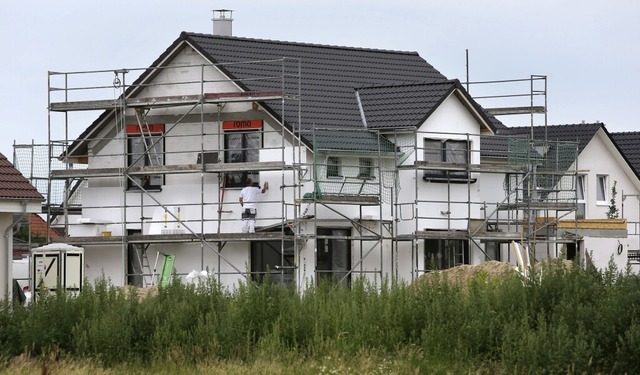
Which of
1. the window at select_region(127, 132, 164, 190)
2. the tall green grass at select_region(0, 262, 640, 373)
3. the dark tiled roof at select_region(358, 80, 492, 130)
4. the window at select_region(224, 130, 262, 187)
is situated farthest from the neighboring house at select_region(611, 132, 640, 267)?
the tall green grass at select_region(0, 262, 640, 373)

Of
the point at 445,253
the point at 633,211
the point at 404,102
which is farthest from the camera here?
the point at 633,211

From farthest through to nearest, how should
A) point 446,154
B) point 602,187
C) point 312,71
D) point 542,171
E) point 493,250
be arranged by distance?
point 602,187 < point 493,250 < point 312,71 < point 542,171 < point 446,154

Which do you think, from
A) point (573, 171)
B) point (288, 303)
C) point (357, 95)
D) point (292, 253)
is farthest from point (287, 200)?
point (288, 303)

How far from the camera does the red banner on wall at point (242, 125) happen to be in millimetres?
42156

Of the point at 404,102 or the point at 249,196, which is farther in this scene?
the point at 404,102

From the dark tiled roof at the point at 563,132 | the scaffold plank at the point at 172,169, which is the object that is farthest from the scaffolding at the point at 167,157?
the dark tiled roof at the point at 563,132

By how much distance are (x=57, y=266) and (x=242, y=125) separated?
25.4 feet

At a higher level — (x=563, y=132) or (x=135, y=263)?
(x=563, y=132)

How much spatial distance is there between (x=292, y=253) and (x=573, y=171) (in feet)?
30.7

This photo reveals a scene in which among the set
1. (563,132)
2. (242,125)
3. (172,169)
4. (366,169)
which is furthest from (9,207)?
(563,132)

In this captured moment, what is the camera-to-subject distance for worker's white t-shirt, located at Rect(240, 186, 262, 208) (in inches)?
1613

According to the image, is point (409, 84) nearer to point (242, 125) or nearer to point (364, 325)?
point (242, 125)

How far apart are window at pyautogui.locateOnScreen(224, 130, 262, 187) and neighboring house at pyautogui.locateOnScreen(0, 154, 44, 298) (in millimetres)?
8092

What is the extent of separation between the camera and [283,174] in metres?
40.7
